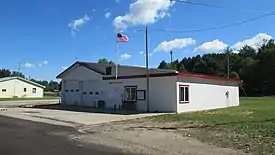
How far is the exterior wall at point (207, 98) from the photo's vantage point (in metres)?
30.7

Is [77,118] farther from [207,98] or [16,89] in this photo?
[16,89]

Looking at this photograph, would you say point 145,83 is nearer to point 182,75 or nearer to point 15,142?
point 182,75

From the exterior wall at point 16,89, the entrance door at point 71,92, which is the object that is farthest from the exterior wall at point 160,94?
the exterior wall at point 16,89

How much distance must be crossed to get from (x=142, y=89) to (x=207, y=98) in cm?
641

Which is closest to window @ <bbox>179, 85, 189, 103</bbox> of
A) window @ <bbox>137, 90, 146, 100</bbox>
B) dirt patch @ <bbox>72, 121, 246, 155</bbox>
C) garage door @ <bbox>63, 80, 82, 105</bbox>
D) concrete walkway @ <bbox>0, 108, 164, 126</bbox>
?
window @ <bbox>137, 90, 146, 100</bbox>

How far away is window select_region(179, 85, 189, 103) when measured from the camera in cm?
2958

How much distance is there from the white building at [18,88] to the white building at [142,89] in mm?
40082

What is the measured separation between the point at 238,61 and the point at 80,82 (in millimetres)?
71301

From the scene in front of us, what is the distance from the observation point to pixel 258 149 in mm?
11094

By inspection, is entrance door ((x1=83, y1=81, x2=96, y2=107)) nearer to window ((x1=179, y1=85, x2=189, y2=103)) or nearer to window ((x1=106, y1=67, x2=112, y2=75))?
window ((x1=106, y1=67, x2=112, y2=75))

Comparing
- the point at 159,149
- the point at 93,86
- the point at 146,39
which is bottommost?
the point at 159,149

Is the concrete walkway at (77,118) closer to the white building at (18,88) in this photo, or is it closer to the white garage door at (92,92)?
the white garage door at (92,92)

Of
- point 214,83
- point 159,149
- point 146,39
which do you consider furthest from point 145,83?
point 159,149

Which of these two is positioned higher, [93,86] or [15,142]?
[93,86]
